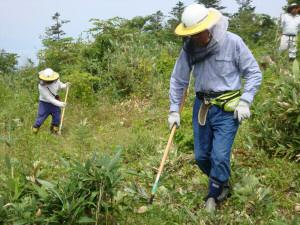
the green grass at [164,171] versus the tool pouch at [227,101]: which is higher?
the tool pouch at [227,101]

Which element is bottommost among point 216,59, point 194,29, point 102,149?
point 102,149

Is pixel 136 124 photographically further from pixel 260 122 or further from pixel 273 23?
pixel 273 23

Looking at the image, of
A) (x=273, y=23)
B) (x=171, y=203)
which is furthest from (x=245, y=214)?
(x=273, y=23)

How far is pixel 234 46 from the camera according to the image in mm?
3098

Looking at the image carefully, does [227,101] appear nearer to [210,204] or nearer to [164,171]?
[210,204]

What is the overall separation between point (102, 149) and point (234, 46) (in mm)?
2849

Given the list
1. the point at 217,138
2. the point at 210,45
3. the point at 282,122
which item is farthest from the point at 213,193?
the point at 282,122

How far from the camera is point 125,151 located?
499cm

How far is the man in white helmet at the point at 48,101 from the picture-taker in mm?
6754

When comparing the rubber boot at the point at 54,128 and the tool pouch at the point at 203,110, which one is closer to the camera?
the tool pouch at the point at 203,110

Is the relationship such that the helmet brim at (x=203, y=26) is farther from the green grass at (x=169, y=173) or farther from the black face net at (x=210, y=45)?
the green grass at (x=169, y=173)

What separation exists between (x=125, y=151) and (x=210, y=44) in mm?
2547

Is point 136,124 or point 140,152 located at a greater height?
point 140,152

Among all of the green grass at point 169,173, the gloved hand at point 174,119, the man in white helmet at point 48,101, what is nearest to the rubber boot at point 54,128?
the man in white helmet at point 48,101
